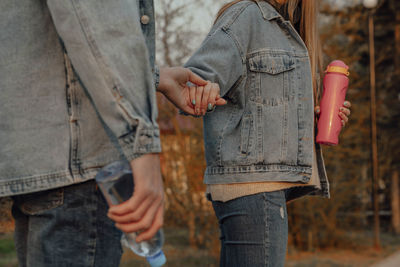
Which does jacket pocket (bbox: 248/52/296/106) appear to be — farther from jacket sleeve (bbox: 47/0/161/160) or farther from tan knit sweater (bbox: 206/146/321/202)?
jacket sleeve (bbox: 47/0/161/160)

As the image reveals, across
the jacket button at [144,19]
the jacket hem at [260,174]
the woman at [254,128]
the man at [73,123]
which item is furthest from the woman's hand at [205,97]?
the man at [73,123]

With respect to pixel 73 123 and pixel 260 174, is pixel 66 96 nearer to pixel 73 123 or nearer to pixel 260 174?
pixel 73 123

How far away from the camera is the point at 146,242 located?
1203 millimetres

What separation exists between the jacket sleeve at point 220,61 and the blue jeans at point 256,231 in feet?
1.45

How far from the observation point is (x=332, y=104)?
7.13 feet

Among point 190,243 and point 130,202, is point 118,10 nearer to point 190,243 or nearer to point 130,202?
point 130,202

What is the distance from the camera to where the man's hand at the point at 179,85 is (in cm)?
173

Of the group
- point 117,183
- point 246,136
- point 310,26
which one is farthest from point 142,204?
point 310,26

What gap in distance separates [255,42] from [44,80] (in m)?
1.09

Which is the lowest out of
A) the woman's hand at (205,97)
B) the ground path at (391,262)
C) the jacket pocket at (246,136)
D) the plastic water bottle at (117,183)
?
the ground path at (391,262)

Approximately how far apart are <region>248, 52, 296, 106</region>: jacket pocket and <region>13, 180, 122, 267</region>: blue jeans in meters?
0.98

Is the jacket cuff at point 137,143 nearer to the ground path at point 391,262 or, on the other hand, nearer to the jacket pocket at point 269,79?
the jacket pocket at point 269,79

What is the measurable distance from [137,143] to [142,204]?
0.13 meters

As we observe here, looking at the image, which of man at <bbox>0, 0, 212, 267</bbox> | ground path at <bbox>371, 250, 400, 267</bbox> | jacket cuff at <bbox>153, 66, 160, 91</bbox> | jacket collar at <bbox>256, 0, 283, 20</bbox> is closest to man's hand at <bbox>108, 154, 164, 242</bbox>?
man at <bbox>0, 0, 212, 267</bbox>
